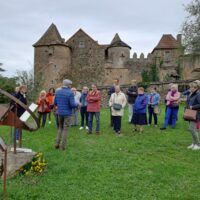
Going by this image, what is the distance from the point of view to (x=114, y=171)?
7781 millimetres

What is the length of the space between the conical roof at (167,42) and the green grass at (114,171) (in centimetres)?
4867

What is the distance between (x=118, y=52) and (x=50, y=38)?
10907 millimetres

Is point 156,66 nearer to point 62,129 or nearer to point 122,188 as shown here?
point 62,129

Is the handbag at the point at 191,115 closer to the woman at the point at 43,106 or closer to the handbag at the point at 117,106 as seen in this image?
the handbag at the point at 117,106

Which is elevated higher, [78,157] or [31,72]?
[31,72]

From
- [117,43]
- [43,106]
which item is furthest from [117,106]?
[117,43]

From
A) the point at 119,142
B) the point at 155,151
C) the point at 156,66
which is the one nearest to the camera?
the point at 155,151

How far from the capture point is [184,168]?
806 centimetres

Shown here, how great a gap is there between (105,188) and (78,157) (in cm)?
259

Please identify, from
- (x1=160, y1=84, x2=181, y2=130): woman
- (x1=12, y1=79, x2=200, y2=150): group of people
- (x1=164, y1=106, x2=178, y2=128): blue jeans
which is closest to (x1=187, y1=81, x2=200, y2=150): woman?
(x1=12, y1=79, x2=200, y2=150): group of people

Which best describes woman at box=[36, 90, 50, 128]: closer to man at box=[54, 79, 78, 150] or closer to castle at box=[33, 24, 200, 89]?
man at box=[54, 79, 78, 150]

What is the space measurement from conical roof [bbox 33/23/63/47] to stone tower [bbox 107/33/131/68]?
8.42 m

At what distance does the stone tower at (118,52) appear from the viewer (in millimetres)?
56375

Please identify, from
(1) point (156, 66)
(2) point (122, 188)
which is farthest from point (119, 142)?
(1) point (156, 66)
